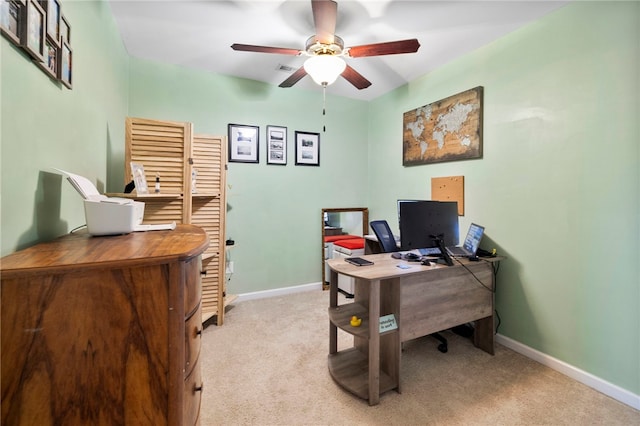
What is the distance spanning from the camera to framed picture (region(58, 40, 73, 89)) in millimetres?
1167

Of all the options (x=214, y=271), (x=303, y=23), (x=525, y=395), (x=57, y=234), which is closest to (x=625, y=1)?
(x=303, y=23)

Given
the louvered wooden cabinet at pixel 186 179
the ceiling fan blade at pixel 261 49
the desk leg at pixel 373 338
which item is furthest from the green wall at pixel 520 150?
the desk leg at pixel 373 338

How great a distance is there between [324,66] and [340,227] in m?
2.68

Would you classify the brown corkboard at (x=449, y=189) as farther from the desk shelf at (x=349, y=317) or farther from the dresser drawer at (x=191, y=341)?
the dresser drawer at (x=191, y=341)

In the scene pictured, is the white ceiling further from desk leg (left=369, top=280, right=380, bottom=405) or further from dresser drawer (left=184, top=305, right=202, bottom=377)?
dresser drawer (left=184, top=305, right=202, bottom=377)

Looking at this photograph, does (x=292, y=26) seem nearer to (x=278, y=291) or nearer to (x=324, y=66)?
(x=324, y=66)

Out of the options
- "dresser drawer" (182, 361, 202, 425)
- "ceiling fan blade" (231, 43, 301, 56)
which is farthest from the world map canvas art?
"dresser drawer" (182, 361, 202, 425)

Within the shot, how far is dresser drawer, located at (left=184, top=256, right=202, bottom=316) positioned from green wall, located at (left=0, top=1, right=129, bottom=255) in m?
0.55

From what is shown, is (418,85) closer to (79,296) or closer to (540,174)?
(540,174)

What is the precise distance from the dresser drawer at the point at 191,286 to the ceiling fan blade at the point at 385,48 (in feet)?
6.10

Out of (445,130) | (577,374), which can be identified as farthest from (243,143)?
(577,374)

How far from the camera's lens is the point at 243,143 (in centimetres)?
328

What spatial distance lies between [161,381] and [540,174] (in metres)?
2.70

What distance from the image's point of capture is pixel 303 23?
2180 millimetres
